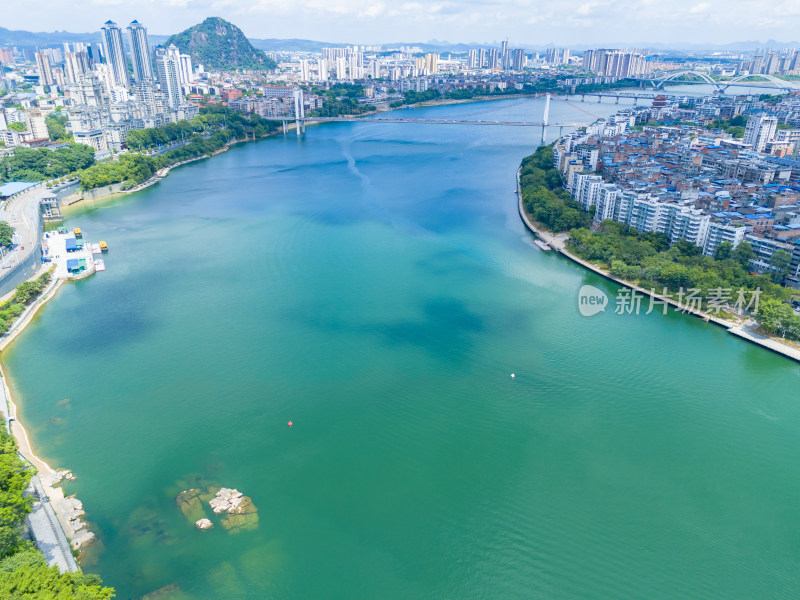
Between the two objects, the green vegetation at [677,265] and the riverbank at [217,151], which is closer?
the green vegetation at [677,265]

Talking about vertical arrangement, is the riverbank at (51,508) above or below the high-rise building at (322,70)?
below

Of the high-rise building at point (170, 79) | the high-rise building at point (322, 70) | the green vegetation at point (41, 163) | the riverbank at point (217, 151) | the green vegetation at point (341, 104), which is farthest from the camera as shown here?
the high-rise building at point (322, 70)

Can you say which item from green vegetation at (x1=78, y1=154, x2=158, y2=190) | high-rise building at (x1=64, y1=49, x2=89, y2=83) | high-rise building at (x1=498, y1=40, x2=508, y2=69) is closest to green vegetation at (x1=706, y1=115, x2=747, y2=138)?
green vegetation at (x1=78, y1=154, x2=158, y2=190)

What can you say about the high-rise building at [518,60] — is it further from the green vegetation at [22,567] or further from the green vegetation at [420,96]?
the green vegetation at [22,567]

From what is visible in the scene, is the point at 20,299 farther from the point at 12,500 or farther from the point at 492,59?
the point at 492,59

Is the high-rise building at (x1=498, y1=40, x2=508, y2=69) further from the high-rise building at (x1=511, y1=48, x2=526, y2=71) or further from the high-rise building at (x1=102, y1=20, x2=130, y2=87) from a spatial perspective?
the high-rise building at (x1=102, y1=20, x2=130, y2=87)

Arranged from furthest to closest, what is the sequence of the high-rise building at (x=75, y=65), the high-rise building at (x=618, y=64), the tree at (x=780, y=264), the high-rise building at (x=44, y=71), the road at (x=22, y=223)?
1. the high-rise building at (x=618, y=64)
2. the high-rise building at (x=75, y=65)
3. the high-rise building at (x=44, y=71)
4. the road at (x=22, y=223)
5. the tree at (x=780, y=264)

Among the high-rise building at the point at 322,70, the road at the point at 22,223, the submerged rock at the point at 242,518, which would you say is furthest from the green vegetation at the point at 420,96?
the submerged rock at the point at 242,518
